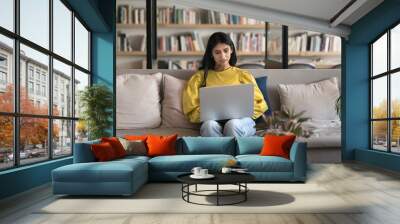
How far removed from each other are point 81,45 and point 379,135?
4.83 meters

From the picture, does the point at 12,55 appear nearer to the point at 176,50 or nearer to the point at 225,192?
the point at 225,192

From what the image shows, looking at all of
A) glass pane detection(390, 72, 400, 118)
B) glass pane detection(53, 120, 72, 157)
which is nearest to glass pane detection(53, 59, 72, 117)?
glass pane detection(53, 120, 72, 157)

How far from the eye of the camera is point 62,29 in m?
5.49

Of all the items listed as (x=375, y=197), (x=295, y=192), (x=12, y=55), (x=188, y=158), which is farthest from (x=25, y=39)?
(x=375, y=197)

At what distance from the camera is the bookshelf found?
928 cm

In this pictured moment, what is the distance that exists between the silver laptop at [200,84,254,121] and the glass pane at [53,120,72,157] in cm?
183

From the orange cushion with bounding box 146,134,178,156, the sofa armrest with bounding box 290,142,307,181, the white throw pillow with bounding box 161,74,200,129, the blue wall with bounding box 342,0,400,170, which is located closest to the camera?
the sofa armrest with bounding box 290,142,307,181

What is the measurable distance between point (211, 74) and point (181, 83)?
0.49 metres

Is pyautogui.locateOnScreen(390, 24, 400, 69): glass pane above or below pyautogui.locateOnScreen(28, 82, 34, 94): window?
above

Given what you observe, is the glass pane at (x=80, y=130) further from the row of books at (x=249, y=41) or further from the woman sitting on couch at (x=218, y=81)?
the row of books at (x=249, y=41)

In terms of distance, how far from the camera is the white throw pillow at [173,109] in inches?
255

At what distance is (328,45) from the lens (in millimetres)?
9375

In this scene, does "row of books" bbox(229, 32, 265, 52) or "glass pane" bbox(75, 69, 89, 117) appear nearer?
"glass pane" bbox(75, 69, 89, 117)

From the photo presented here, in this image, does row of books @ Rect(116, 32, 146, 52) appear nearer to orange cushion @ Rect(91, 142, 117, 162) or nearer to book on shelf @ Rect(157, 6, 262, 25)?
book on shelf @ Rect(157, 6, 262, 25)
